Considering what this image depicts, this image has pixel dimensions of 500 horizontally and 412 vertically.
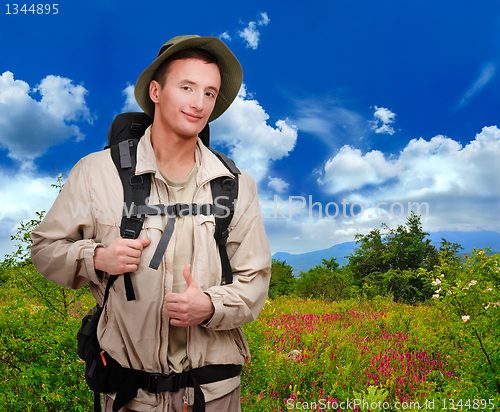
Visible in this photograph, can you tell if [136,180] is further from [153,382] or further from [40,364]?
[40,364]

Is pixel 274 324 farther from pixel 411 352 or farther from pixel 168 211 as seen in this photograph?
pixel 168 211

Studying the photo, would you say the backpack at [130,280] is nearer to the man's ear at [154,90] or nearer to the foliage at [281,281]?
the man's ear at [154,90]

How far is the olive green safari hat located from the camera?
2.20 meters

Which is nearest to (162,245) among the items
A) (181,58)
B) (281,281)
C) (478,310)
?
(181,58)

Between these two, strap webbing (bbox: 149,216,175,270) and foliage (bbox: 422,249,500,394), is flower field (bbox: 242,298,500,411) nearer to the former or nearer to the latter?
foliage (bbox: 422,249,500,394)

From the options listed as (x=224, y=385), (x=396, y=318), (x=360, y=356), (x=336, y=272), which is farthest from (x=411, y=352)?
(x=336, y=272)

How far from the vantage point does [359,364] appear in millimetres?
5285

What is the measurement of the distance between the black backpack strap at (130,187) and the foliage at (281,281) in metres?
12.9

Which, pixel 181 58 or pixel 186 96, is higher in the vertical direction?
pixel 181 58

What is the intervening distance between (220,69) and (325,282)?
1217 cm

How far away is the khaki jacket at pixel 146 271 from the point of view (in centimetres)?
191

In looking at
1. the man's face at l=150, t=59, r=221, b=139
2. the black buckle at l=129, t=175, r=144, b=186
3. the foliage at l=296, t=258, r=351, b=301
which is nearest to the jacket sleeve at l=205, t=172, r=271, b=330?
the man's face at l=150, t=59, r=221, b=139

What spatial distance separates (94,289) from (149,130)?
1080mm

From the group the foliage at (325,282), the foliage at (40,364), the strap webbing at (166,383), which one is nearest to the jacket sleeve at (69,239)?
the strap webbing at (166,383)
